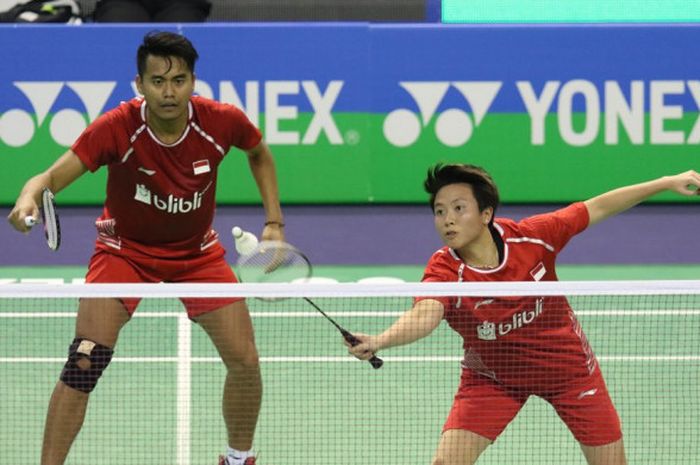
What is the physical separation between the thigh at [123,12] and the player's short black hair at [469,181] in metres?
5.32

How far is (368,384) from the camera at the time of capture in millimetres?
6504

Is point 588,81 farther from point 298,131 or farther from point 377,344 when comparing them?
point 377,344

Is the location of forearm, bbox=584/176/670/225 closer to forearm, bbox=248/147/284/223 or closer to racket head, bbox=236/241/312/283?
racket head, bbox=236/241/312/283

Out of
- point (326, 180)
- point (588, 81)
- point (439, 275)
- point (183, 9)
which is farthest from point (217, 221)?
point (439, 275)

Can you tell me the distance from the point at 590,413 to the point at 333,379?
7.43 ft

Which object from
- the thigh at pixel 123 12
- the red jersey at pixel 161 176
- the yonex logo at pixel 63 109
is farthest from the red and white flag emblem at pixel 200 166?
the thigh at pixel 123 12

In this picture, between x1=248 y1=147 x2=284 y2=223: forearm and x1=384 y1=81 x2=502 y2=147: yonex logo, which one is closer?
x1=248 y1=147 x2=284 y2=223: forearm

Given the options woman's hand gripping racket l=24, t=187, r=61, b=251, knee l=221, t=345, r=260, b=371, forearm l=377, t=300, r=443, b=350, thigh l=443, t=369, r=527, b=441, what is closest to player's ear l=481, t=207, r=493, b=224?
forearm l=377, t=300, r=443, b=350

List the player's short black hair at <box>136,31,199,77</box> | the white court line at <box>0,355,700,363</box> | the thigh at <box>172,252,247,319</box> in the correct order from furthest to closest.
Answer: the white court line at <box>0,355,700,363</box> → the thigh at <box>172,252,247,319</box> → the player's short black hair at <box>136,31,199,77</box>

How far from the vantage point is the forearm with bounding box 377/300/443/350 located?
4.18 metres

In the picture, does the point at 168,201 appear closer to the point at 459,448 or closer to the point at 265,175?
the point at 265,175

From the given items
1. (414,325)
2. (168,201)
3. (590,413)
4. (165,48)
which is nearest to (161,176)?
(168,201)

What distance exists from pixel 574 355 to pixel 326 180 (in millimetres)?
4822

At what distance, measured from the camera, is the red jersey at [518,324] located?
4512 millimetres
